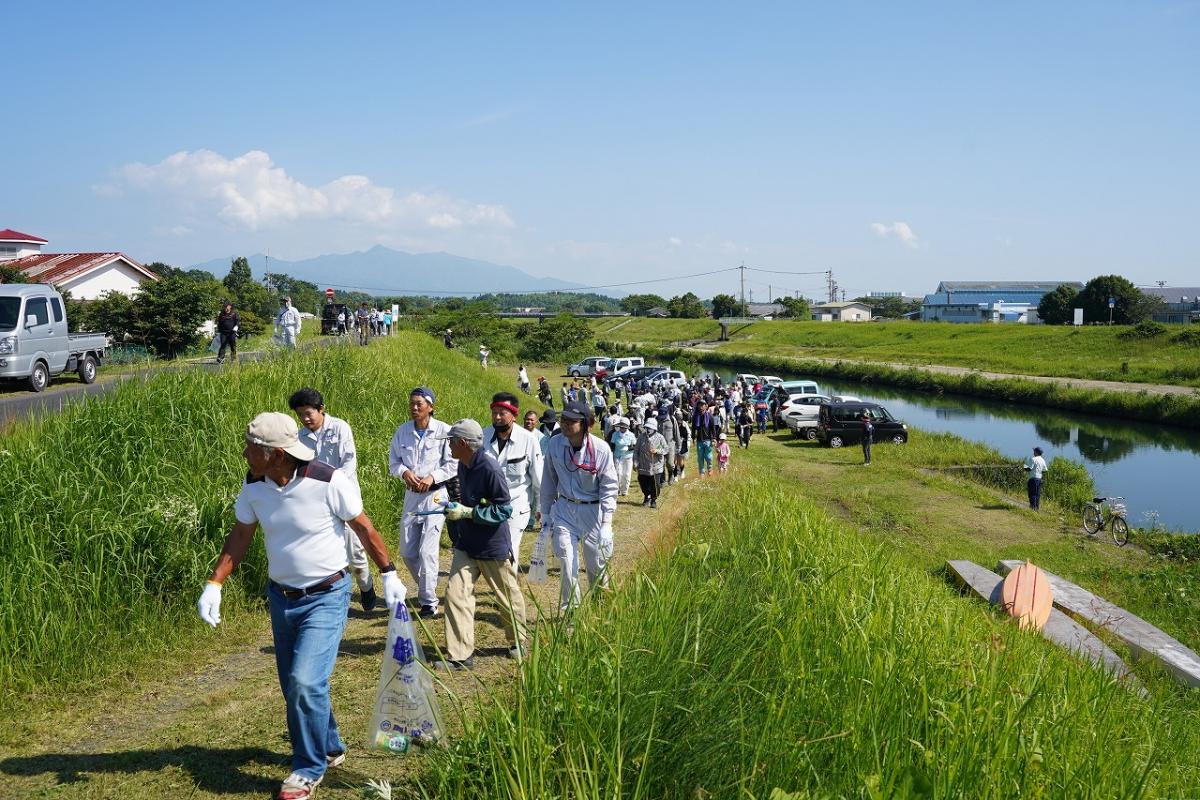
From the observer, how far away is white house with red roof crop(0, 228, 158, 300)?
34.6 meters

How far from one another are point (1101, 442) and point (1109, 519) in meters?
16.7

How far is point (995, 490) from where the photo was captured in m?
19.3

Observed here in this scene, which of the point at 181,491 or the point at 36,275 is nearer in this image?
the point at 181,491

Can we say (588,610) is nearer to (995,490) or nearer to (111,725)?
(111,725)

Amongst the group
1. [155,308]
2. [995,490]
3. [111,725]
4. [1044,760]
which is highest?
[155,308]

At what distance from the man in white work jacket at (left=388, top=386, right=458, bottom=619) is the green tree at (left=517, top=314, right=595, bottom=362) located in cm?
5334

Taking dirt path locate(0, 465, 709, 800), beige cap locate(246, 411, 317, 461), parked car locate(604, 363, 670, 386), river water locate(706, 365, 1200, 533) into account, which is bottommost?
river water locate(706, 365, 1200, 533)

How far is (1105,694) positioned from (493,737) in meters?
3.38

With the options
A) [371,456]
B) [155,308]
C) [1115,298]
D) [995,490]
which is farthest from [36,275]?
[1115,298]

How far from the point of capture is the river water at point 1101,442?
21266 mm

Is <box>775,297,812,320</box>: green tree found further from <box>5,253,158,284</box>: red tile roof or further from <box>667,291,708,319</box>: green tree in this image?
<box>5,253,158,284</box>: red tile roof

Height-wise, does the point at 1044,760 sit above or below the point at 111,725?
above

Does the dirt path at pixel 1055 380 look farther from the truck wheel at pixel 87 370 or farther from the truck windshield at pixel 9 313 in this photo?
the truck windshield at pixel 9 313

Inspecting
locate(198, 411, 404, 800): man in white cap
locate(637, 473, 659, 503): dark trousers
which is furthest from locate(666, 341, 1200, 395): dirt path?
locate(198, 411, 404, 800): man in white cap
